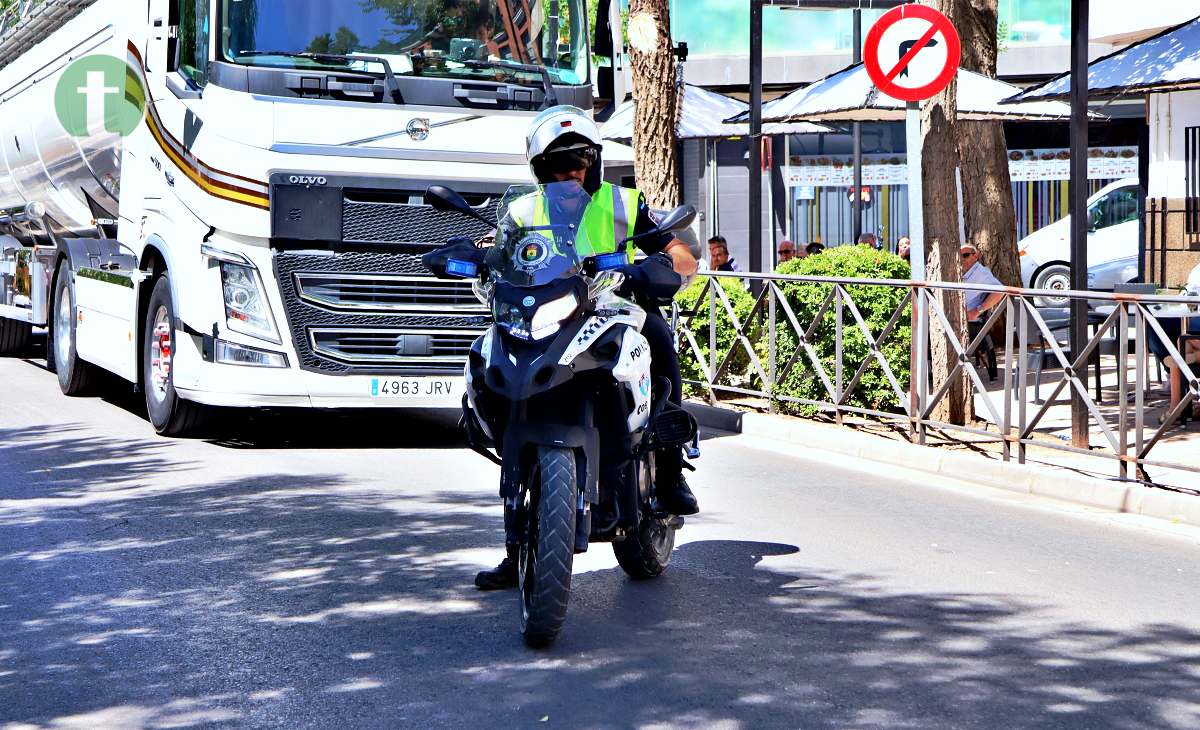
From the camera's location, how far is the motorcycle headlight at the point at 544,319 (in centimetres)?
574

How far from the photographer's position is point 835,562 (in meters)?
7.34

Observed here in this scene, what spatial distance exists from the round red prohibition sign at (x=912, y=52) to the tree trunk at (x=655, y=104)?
5.03m

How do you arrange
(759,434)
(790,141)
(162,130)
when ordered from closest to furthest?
(162,130) < (759,434) < (790,141)

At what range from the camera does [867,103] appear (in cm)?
1524

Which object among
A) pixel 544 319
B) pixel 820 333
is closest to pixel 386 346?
pixel 820 333

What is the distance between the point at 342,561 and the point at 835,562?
2072mm

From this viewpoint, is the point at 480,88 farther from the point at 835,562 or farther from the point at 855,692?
the point at 855,692

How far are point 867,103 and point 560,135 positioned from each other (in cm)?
950

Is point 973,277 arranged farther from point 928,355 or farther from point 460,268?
point 460,268

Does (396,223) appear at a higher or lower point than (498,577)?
higher

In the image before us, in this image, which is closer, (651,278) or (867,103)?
(651,278)

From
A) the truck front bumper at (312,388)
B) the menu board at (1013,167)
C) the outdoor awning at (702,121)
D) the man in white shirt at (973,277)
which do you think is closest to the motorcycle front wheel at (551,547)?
the truck front bumper at (312,388)

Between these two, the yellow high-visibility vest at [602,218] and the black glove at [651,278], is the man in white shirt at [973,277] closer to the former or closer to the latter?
the yellow high-visibility vest at [602,218]

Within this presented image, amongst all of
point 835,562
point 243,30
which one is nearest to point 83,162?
point 243,30
